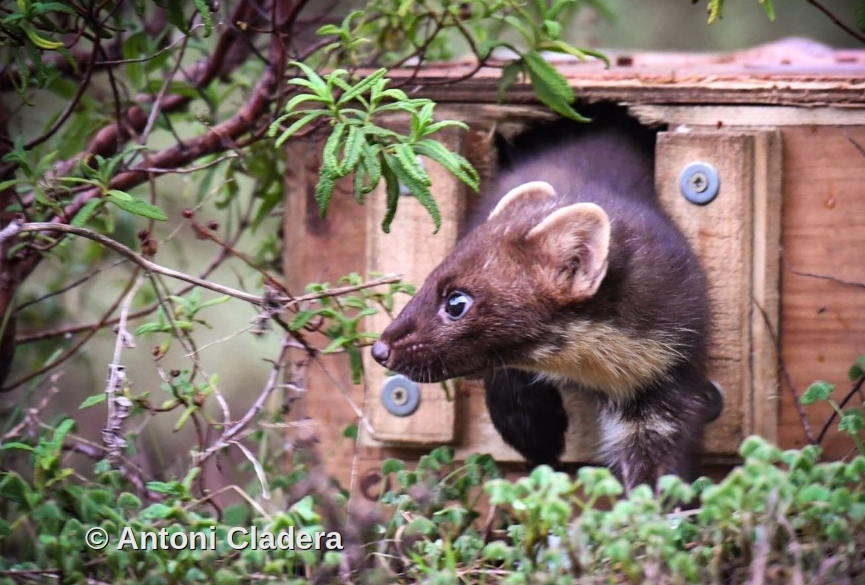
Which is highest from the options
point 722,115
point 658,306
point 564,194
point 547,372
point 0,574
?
point 722,115

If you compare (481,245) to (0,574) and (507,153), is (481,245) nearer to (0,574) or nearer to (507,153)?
(507,153)

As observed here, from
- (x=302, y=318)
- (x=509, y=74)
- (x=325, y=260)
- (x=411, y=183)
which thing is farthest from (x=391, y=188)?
(x=325, y=260)

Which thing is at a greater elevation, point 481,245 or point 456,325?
point 481,245

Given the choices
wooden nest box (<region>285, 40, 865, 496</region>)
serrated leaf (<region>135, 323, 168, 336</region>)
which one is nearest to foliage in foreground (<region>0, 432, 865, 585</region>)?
serrated leaf (<region>135, 323, 168, 336</region>)

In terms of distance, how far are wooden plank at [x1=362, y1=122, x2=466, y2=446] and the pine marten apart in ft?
0.89

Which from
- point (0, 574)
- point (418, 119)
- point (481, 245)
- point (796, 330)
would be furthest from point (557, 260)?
point (0, 574)

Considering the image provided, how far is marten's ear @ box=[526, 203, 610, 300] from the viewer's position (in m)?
3.18

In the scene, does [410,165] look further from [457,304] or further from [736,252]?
[736,252]

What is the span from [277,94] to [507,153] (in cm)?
96

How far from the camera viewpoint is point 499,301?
129 inches

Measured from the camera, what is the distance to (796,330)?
143 inches

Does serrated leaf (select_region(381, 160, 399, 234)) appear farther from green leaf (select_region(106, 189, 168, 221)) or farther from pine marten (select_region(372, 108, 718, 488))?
green leaf (select_region(106, 189, 168, 221))

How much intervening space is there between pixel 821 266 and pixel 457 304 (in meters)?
1.25

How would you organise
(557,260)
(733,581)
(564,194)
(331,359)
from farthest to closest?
1. (331,359)
2. (564,194)
3. (557,260)
4. (733,581)
